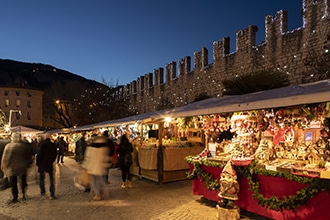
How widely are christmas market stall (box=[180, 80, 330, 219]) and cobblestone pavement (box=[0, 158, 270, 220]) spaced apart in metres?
0.52

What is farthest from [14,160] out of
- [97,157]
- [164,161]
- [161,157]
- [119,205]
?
[164,161]

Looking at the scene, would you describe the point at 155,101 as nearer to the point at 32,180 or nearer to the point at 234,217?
the point at 32,180

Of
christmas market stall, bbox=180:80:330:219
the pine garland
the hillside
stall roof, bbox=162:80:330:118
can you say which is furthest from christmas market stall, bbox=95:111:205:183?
the hillside

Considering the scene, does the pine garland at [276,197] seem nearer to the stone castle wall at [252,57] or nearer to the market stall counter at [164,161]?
the market stall counter at [164,161]

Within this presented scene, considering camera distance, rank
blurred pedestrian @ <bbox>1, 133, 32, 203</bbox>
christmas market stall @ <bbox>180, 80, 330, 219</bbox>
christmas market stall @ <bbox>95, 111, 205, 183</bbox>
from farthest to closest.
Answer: christmas market stall @ <bbox>95, 111, 205, 183</bbox>
blurred pedestrian @ <bbox>1, 133, 32, 203</bbox>
christmas market stall @ <bbox>180, 80, 330, 219</bbox>

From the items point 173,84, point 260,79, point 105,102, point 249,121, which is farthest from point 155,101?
point 249,121

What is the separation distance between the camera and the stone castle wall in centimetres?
1129

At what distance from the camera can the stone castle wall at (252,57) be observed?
11289mm

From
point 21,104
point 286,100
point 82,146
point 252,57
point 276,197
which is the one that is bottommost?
point 276,197

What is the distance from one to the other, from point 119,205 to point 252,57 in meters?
10.4

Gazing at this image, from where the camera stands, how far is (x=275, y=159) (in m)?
5.18

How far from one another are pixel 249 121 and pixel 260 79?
205 cm

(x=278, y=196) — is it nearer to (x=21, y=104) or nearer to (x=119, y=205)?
(x=119, y=205)

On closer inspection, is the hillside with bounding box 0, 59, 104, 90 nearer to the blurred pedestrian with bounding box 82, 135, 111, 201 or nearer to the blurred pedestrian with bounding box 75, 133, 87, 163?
the blurred pedestrian with bounding box 75, 133, 87, 163
